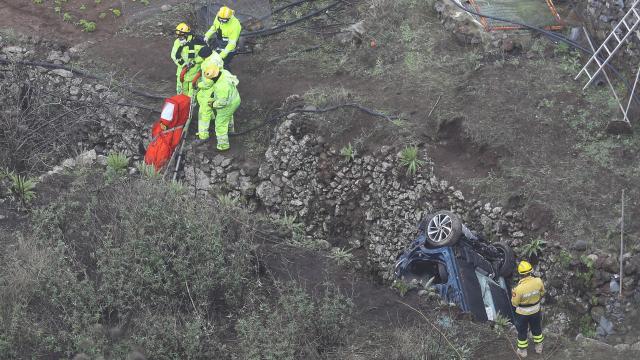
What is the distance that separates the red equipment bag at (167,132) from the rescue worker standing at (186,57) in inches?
28.8

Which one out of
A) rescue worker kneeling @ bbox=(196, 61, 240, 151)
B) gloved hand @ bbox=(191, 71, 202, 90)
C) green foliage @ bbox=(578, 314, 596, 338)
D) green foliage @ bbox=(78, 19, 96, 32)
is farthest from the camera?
green foliage @ bbox=(78, 19, 96, 32)

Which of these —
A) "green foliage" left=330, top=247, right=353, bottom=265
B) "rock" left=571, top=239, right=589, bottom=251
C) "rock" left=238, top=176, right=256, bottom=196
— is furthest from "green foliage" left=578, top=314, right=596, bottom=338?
"rock" left=238, top=176, right=256, bottom=196

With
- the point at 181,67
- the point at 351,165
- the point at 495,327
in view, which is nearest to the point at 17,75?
the point at 181,67

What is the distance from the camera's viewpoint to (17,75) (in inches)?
600

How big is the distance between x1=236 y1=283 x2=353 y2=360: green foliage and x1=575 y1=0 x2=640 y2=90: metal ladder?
20.9 ft

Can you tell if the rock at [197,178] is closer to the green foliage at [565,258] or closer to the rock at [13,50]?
the rock at [13,50]

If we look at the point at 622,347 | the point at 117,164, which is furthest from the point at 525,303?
the point at 117,164

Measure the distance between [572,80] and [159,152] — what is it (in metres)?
6.71

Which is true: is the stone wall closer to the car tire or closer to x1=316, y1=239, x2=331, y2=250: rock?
the car tire

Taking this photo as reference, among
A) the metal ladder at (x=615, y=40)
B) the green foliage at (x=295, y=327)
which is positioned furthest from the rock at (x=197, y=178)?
the metal ladder at (x=615, y=40)

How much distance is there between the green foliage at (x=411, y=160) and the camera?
13258 mm

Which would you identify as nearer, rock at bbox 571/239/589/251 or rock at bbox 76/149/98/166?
rock at bbox 571/239/589/251

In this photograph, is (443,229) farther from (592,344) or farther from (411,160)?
(592,344)

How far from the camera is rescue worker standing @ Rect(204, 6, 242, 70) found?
584 inches
